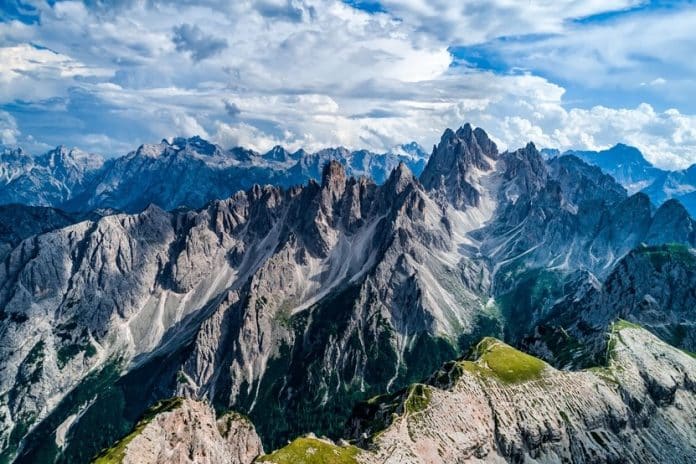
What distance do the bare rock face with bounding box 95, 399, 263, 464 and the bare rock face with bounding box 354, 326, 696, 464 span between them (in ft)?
146

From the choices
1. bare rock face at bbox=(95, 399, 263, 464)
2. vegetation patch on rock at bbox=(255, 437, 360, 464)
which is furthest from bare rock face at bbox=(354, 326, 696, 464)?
bare rock face at bbox=(95, 399, 263, 464)

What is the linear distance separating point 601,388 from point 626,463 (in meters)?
21.7

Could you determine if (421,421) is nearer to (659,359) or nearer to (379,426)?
(379,426)

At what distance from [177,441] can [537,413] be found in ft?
330

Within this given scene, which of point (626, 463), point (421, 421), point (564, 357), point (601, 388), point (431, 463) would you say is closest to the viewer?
point (431, 463)

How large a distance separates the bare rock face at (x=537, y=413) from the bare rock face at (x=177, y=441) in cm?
4440

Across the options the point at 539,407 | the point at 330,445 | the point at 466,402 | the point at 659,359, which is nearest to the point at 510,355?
the point at 539,407

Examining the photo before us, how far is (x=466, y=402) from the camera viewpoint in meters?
140

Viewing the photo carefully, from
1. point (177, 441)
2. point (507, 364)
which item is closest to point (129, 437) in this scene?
point (177, 441)

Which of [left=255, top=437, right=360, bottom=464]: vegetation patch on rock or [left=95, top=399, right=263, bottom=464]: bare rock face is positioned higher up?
[left=255, top=437, right=360, bottom=464]: vegetation patch on rock

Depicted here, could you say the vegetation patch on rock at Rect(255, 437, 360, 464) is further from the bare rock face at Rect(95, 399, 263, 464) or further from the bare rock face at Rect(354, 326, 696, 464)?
the bare rock face at Rect(95, 399, 263, 464)

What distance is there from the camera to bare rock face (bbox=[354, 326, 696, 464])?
12912cm

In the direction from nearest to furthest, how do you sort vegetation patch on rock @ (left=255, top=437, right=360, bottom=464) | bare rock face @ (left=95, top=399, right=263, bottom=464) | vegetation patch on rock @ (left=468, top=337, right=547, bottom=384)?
vegetation patch on rock @ (left=255, top=437, right=360, bottom=464) → bare rock face @ (left=95, top=399, right=263, bottom=464) → vegetation patch on rock @ (left=468, top=337, right=547, bottom=384)

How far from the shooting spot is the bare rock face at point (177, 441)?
12269 cm
